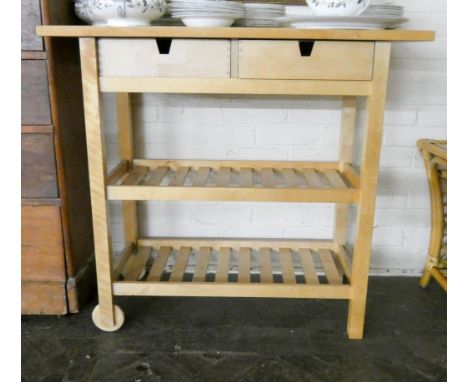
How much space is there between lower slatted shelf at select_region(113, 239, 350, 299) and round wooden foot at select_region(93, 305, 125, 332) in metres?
0.09

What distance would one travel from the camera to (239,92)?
1.26 metres

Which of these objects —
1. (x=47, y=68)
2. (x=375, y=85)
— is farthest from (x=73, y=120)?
(x=375, y=85)

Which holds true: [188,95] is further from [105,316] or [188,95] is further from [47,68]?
[105,316]

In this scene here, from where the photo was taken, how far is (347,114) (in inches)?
66.8

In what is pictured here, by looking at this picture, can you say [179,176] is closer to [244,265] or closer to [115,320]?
[244,265]

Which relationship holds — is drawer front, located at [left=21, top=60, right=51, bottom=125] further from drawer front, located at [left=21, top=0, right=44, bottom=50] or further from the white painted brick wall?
the white painted brick wall

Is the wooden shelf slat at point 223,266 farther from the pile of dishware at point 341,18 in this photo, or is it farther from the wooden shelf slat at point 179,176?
the pile of dishware at point 341,18

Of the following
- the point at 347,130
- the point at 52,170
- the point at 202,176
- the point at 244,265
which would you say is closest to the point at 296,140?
the point at 347,130

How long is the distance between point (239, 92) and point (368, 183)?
466 millimetres

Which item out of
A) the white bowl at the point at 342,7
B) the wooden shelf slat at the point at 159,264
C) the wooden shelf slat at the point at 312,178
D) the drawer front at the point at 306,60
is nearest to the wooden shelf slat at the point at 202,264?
the wooden shelf slat at the point at 159,264

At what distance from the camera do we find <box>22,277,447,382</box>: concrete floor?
1.33 meters

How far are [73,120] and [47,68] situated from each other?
212 millimetres

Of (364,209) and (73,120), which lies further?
(73,120)

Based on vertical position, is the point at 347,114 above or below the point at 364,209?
above
